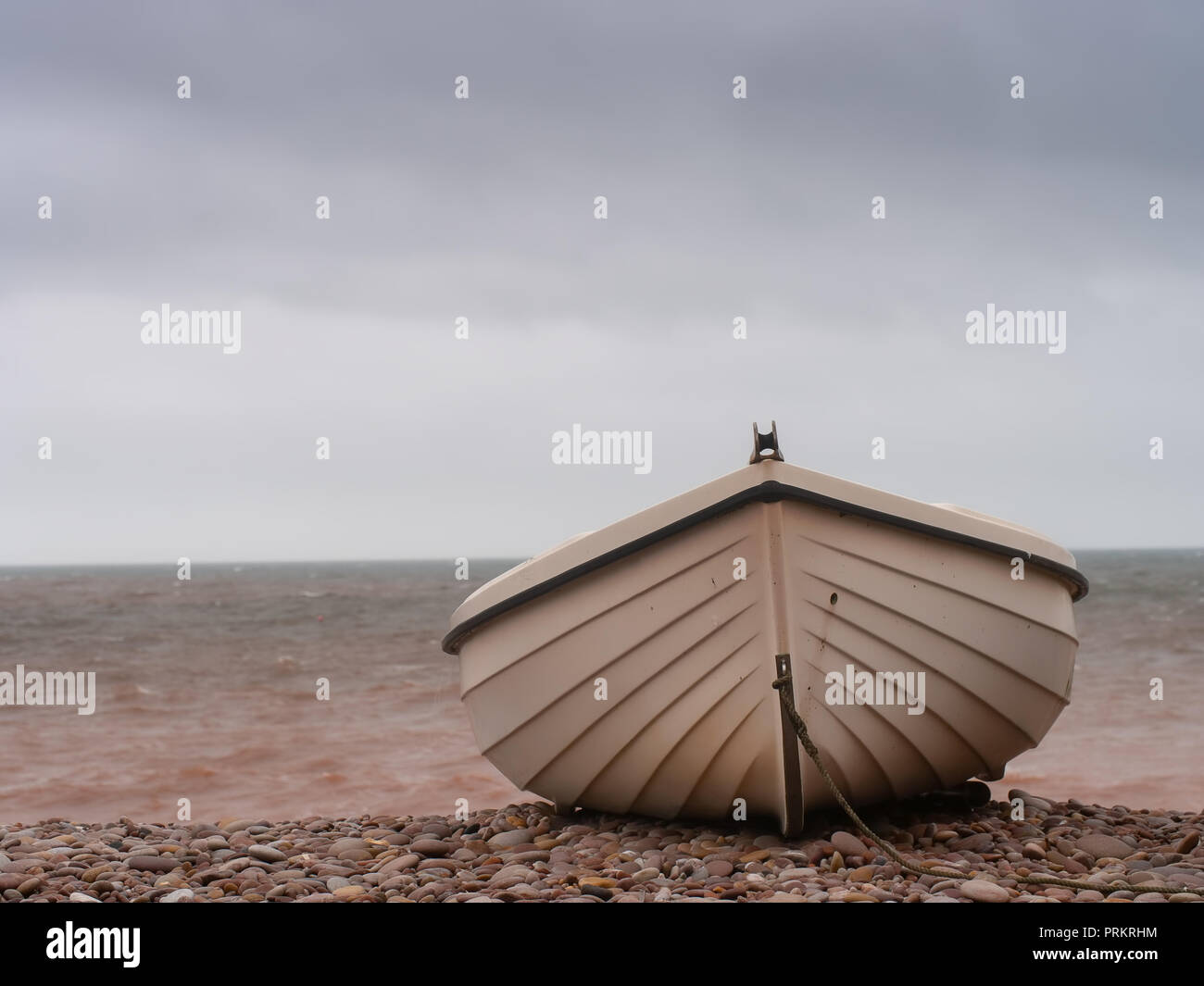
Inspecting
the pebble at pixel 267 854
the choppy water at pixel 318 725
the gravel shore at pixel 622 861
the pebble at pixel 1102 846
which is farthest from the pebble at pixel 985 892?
the choppy water at pixel 318 725

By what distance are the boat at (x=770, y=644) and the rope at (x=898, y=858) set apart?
0.04 m

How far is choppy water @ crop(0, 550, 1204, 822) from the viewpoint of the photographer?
835cm

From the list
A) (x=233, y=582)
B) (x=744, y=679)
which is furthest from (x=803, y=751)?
(x=233, y=582)

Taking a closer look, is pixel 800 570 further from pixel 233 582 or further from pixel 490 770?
pixel 233 582

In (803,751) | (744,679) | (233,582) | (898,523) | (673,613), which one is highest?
(898,523)

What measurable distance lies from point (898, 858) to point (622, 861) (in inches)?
39.2

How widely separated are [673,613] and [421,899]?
1.30 meters

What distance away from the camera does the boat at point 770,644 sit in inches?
148

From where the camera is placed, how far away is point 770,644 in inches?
149

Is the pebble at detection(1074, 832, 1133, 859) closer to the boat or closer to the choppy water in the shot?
the boat

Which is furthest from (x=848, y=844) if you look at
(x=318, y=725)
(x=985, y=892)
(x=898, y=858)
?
(x=318, y=725)

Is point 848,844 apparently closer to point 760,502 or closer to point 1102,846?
point 1102,846

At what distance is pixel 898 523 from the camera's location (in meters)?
3.80
